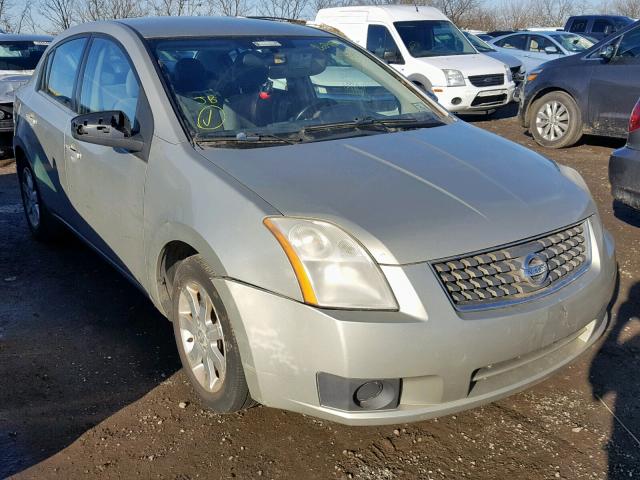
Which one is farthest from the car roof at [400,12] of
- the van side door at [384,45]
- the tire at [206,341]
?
the tire at [206,341]

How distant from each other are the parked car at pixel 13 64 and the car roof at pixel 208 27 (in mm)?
5299

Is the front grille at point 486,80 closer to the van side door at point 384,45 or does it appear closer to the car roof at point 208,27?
the van side door at point 384,45

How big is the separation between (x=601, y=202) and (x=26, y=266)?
495 cm

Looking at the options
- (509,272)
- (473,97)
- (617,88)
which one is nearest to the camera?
(509,272)

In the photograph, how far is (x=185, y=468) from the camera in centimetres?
267

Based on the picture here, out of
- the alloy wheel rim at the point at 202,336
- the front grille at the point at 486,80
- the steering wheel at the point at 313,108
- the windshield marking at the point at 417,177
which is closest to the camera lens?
the windshield marking at the point at 417,177

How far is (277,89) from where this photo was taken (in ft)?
11.9

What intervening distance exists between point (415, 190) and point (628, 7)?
45294 millimetres

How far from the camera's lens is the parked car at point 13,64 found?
8461 millimetres

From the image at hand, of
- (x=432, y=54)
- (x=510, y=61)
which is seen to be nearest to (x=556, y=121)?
(x=432, y=54)

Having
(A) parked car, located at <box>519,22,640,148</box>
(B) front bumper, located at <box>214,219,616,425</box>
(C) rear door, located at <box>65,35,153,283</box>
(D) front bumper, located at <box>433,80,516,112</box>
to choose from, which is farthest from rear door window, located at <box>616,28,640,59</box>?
(C) rear door, located at <box>65,35,153,283</box>

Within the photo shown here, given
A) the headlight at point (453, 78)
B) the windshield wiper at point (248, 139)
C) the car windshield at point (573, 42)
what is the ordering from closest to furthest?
the windshield wiper at point (248, 139), the headlight at point (453, 78), the car windshield at point (573, 42)

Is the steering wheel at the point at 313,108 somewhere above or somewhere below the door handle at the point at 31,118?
above

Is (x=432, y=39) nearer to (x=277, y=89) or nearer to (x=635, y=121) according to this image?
(x=635, y=121)
